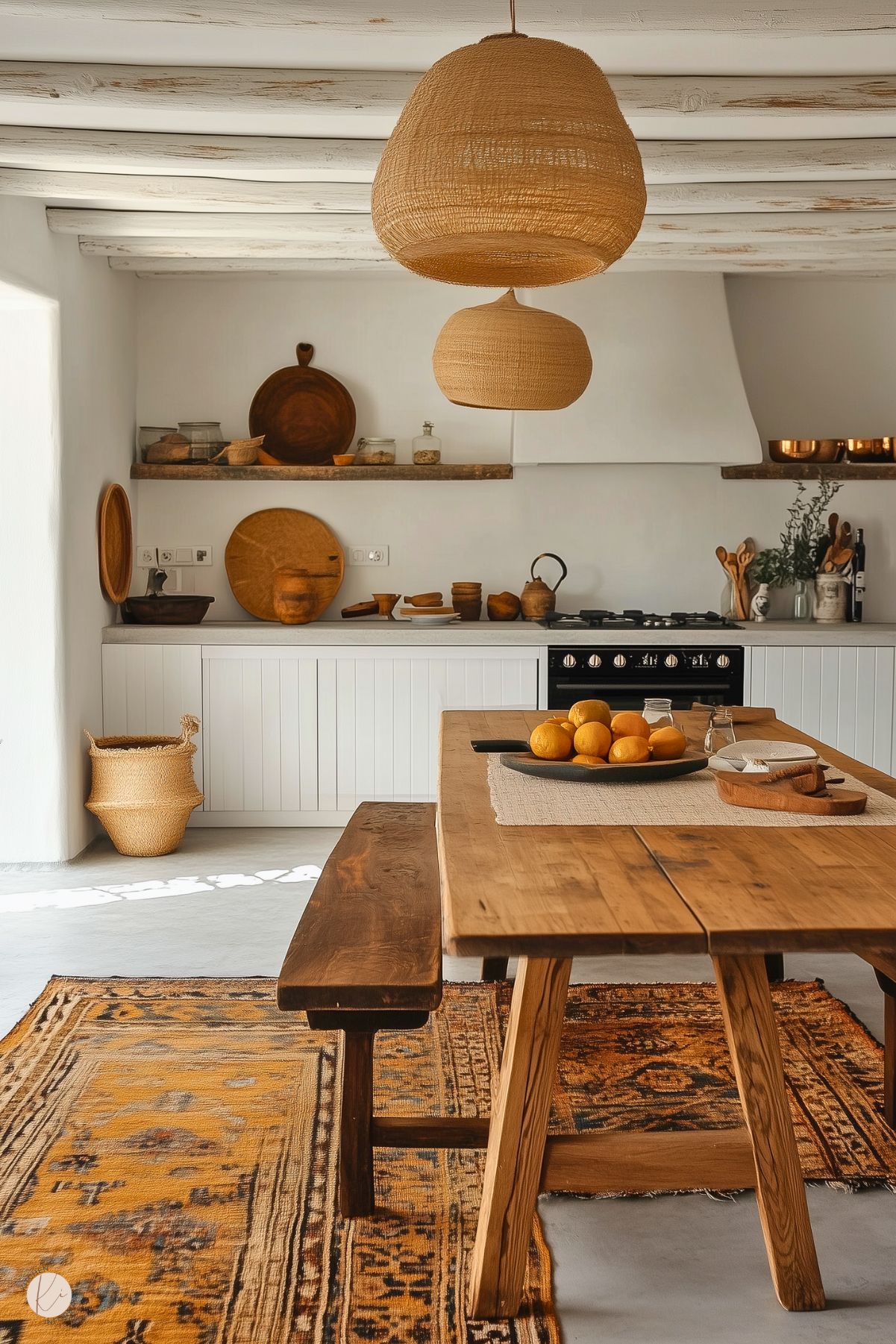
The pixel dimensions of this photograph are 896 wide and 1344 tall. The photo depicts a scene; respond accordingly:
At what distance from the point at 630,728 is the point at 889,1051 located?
3.06 ft

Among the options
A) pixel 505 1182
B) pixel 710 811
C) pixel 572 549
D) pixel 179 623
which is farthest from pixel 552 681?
pixel 505 1182

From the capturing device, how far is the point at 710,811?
7.93ft

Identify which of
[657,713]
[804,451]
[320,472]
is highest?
[804,451]

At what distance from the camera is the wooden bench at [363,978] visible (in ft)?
7.18

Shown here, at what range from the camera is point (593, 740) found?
109 inches

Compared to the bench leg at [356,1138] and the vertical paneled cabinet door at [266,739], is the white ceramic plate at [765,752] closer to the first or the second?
the bench leg at [356,1138]

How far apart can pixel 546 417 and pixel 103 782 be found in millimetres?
2625

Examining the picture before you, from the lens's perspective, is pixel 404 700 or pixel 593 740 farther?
pixel 404 700

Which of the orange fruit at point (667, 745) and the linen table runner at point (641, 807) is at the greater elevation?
the orange fruit at point (667, 745)

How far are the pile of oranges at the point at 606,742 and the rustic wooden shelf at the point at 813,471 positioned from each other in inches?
136

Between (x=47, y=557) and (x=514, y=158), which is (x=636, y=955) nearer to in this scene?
(x=514, y=158)

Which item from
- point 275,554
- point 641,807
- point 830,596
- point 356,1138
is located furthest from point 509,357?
point 830,596

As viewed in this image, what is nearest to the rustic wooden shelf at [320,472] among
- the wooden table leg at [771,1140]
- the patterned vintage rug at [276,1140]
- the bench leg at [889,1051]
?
the patterned vintage rug at [276,1140]

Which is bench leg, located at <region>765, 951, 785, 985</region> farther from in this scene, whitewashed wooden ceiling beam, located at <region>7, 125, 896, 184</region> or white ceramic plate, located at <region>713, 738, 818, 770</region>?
whitewashed wooden ceiling beam, located at <region>7, 125, 896, 184</region>
